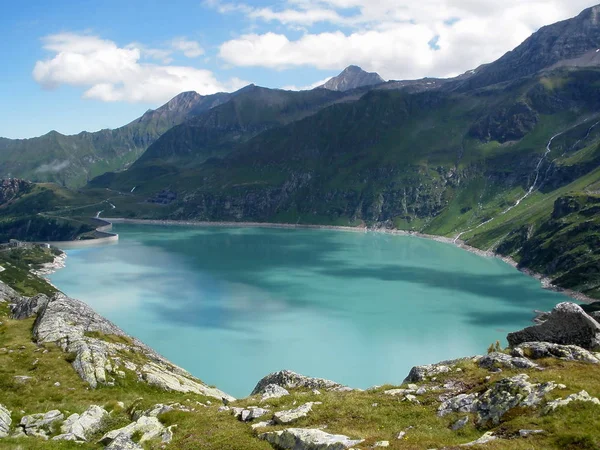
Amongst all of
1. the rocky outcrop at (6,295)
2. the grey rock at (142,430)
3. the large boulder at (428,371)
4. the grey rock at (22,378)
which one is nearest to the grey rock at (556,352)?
the large boulder at (428,371)

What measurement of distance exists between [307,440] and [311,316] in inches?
4364

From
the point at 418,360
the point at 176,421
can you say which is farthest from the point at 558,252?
the point at 176,421

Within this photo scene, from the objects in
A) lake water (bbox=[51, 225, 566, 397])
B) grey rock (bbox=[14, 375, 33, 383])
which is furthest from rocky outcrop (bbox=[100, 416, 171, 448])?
lake water (bbox=[51, 225, 566, 397])

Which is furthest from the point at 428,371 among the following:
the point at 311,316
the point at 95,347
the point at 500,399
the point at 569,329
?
the point at 311,316

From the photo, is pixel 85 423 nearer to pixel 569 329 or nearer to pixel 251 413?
pixel 251 413

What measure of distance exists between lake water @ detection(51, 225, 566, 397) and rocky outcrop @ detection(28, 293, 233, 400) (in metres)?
36.1

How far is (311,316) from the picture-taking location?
131375 millimetres

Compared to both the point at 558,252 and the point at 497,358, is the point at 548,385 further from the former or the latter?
the point at 558,252

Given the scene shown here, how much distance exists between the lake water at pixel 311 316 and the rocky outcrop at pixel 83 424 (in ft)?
182

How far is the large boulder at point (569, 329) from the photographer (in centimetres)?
3191

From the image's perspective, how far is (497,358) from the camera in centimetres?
2900

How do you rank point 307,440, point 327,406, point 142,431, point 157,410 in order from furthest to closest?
point 157,410
point 142,431
point 327,406
point 307,440

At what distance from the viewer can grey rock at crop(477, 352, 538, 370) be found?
27339 millimetres

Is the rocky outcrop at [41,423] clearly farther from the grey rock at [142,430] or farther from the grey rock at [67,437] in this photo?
the grey rock at [142,430]
